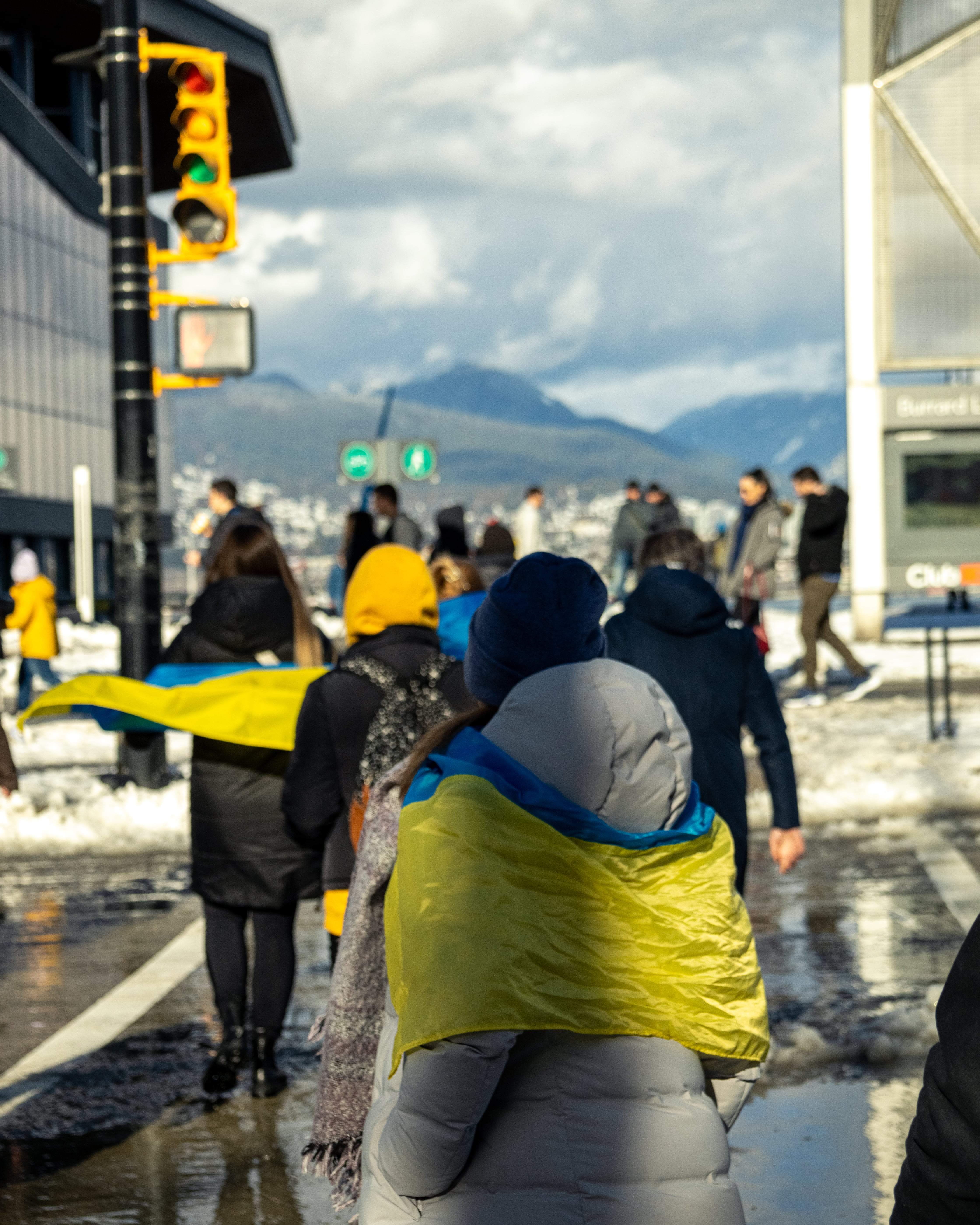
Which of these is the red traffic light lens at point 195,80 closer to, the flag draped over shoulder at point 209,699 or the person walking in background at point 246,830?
the person walking in background at point 246,830

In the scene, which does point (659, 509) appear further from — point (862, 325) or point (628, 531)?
point (862, 325)

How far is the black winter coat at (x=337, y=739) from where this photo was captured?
4.96m

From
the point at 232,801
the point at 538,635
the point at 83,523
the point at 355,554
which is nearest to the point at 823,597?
the point at 355,554

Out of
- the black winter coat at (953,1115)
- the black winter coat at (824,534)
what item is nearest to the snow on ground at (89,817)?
the black winter coat at (824,534)

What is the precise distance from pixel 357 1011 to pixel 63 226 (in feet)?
205

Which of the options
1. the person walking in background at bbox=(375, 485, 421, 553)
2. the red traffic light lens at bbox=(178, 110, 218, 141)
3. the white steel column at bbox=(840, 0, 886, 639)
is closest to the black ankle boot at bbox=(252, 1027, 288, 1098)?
the red traffic light lens at bbox=(178, 110, 218, 141)

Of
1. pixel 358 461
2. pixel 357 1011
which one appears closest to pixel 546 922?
pixel 357 1011

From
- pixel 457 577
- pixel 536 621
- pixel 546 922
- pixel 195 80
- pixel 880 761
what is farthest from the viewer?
pixel 880 761

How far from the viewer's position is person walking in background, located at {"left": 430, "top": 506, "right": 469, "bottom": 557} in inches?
607

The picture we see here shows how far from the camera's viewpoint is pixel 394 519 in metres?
17.1

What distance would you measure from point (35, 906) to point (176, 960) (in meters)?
1.65

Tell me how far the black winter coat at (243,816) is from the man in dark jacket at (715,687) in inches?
48.8

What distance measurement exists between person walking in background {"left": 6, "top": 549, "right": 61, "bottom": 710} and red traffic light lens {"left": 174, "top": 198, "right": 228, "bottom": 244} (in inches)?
314

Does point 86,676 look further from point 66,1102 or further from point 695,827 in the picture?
point 695,827
